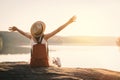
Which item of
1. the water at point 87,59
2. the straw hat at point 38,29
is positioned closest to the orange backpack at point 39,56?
the straw hat at point 38,29

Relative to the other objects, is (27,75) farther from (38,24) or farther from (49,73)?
(38,24)

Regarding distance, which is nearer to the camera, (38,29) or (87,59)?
(38,29)

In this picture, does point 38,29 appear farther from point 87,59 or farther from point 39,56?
point 87,59

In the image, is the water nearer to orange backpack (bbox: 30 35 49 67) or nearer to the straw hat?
orange backpack (bbox: 30 35 49 67)

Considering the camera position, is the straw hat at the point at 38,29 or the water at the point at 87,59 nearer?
the straw hat at the point at 38,29

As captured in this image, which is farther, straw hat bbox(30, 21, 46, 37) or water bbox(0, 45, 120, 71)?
water bbox(0, 45, 120, 71)

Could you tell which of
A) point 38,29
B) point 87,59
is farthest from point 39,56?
point 87,59

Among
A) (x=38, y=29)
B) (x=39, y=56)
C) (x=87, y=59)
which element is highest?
(x=38, y=29)

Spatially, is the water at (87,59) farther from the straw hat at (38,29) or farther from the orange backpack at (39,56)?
the straw hat at (38,29)

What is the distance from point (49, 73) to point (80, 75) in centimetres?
38

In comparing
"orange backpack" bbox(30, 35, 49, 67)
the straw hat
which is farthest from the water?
the straw hat

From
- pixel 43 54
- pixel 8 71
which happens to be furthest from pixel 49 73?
pixel 43 54

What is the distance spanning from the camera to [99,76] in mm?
3633

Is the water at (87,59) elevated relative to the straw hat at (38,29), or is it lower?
lower
